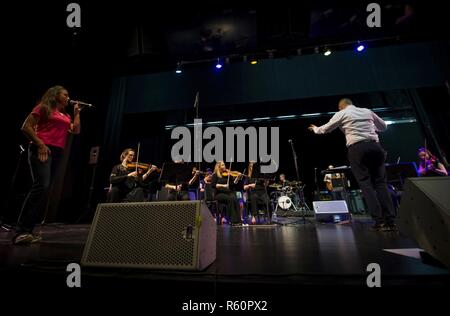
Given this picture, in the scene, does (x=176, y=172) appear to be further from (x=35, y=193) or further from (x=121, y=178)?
(x=35, y=193)

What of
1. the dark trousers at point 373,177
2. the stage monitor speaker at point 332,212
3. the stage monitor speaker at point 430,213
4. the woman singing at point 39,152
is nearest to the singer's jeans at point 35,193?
the woman singing at point 39,152

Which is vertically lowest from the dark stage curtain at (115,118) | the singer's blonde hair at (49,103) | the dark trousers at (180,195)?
the dark trousers at (180,195)

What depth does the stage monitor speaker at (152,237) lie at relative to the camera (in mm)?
950

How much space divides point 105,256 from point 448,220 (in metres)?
1.32

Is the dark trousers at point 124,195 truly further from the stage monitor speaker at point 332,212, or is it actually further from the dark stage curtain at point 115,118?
the stage monitor speaker at point 332,212

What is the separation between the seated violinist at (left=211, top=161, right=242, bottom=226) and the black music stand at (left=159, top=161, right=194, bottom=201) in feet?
1.98

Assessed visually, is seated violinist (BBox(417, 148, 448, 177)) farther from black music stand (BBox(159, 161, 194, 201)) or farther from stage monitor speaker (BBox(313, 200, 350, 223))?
black music stand (BBox(159, 161, 194, 201))

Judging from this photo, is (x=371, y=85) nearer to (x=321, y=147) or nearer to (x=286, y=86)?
(x=286, y=86)

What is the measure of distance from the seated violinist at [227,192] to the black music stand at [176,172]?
60 cm

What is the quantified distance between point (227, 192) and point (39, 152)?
3221 mm

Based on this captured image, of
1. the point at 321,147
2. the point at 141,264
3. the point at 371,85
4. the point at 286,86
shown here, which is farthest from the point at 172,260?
the point at 321,147

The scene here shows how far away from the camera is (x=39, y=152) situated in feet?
A: 6.61

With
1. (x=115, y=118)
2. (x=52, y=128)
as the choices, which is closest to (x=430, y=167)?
(x=52, y=128)

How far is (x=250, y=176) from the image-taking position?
4.46m
